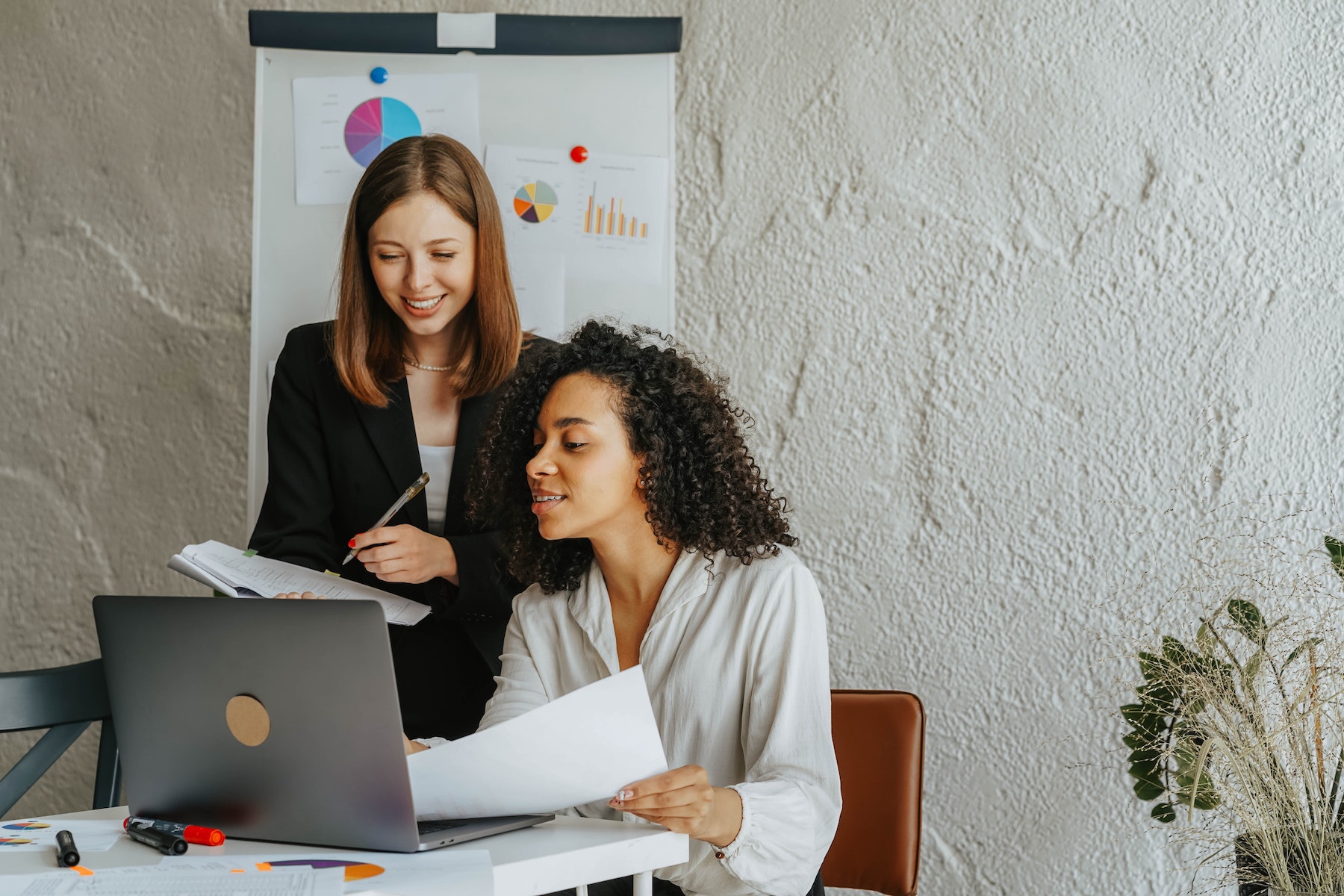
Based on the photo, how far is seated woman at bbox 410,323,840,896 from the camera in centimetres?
128

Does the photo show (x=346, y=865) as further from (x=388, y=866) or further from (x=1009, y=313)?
(x=1009, y=313)

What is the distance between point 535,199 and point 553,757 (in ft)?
4.47

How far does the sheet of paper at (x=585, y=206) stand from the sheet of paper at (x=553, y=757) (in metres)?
1.26

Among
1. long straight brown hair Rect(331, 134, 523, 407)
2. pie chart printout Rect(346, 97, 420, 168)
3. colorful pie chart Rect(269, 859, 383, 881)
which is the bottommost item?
colorful pie chart Rect(269, 859, 383, 881)

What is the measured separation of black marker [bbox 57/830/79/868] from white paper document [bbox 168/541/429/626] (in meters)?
0.57

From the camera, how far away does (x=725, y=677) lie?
52.4 inches

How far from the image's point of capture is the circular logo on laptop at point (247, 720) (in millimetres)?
936

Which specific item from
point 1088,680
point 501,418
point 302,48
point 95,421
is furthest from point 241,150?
point 1088,680

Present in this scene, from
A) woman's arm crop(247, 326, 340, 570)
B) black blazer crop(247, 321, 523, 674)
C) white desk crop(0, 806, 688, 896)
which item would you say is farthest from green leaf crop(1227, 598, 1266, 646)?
woman's arm crop(247, 326, 340, 570)

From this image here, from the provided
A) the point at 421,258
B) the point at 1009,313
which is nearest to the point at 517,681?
the point at 421,258

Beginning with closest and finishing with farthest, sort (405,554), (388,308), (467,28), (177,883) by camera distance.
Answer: (177,883), (405,554), (388,308), (467,28)

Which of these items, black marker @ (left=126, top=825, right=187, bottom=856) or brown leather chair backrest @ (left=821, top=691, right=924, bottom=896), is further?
brown leather chair backrest @ (left=821, top=691, right=924, bottom=896)

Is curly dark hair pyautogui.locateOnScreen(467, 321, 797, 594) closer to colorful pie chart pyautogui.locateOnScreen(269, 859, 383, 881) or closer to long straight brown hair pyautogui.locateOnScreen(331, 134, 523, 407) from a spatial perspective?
long straight brown hair pyautogui.locateOnScreen(331, 134, 523, 407)

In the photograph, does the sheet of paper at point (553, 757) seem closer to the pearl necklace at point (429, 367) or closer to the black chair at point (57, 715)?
the black chair at point (57, 715)
